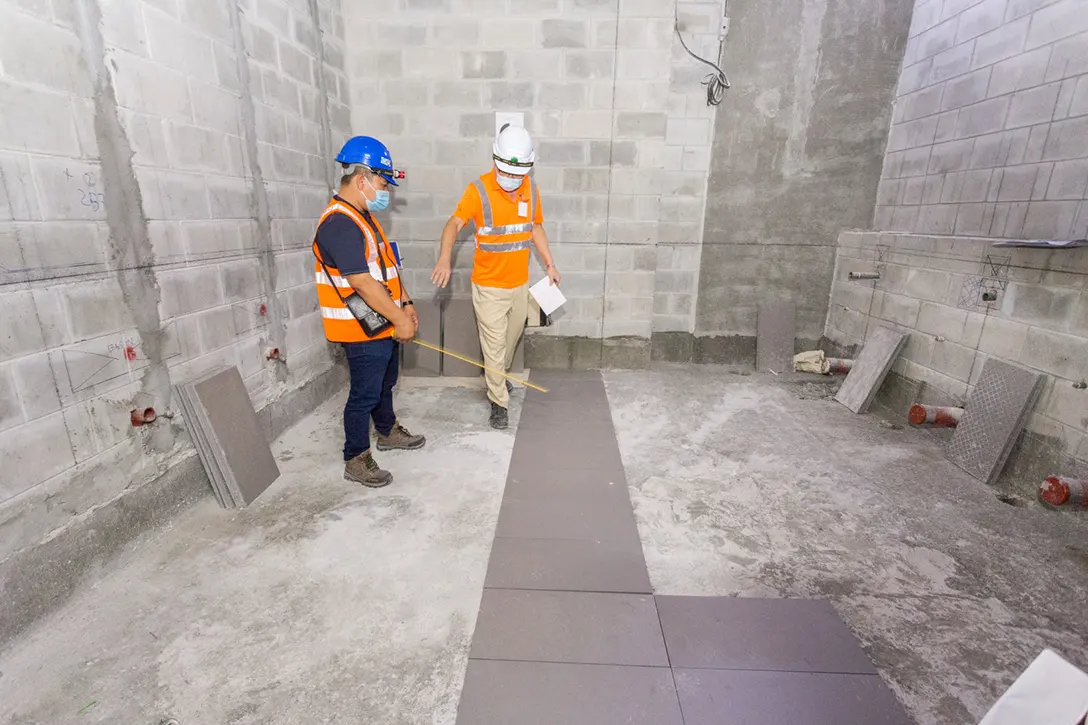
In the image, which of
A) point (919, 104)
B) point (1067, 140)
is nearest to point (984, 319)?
point (1067, 140)

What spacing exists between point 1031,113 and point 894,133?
4.12 feet

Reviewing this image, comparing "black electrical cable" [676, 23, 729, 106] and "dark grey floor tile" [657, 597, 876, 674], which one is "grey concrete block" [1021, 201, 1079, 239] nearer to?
"black electrical cable" [676, 23, 729, 106]

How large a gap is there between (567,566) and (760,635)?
0.71 meters

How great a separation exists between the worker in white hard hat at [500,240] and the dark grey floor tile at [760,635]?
70.3 inches

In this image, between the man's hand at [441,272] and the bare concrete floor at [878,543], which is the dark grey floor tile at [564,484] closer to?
the bare concrete floor at [878,543]

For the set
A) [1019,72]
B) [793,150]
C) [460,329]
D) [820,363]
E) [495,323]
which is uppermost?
[1019,72]

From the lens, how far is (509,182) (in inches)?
125

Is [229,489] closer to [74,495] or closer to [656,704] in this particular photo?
[74,495]

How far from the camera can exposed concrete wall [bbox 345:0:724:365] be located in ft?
12.7

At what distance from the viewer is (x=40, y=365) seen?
174cm

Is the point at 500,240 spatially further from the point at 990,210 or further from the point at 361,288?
the point at 990,210

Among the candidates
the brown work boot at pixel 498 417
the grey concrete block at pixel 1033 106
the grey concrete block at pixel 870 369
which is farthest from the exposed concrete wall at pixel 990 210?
the brown work boot at pixel 498 417

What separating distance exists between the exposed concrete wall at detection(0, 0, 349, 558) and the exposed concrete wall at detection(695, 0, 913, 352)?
3.35m

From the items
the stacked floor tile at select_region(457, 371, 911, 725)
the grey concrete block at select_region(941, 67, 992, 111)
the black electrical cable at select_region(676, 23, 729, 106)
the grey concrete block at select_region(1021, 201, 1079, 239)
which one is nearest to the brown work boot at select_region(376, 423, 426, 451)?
the stacked floor tile at select_region(457, 371, 911, 725)
